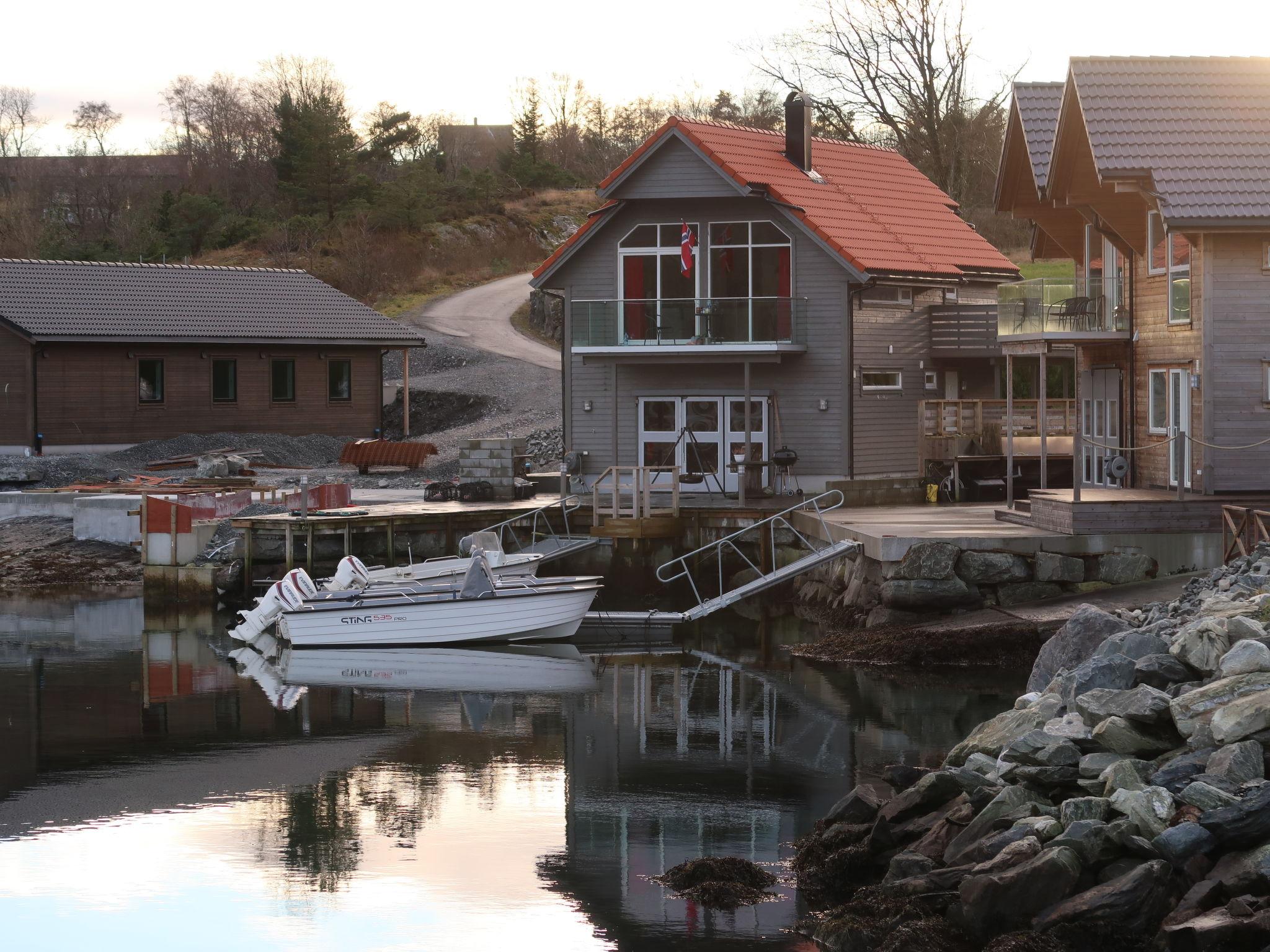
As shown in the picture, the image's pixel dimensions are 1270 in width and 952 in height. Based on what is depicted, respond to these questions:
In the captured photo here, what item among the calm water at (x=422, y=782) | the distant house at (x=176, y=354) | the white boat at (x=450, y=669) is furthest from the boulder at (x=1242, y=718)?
the distant house at (x=176, y=354)

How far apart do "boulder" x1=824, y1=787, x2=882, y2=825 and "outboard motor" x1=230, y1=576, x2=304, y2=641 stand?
12.5 metres

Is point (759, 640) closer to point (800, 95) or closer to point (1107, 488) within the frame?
point (1107, 488)

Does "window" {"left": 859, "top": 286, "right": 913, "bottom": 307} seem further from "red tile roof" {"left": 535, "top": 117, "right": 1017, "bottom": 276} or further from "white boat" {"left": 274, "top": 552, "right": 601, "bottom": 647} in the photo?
"white boat" {"left": 274, "top": 552, "right": 601, "bottom": 647}

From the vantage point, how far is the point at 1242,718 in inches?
460

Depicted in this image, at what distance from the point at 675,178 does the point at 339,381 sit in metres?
17.5

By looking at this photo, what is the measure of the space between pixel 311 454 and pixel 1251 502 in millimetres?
25178

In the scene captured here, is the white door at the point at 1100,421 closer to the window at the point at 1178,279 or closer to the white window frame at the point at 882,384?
the window at the point at 1178,279

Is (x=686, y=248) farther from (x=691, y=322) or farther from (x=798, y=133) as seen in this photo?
(x=798, y=133)

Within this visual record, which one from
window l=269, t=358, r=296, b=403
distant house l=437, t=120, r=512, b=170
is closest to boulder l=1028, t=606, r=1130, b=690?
window l=269, t=358, r=296, b=403

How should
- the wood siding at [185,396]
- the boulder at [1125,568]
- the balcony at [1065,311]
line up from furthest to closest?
the wood siding at [185,396]
the balcony at [1065,311]
the boulder at [1125,568]

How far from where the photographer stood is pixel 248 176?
80250 mm

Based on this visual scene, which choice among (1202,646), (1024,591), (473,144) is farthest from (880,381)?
(473,144)

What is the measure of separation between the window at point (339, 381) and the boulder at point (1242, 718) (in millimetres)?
34448

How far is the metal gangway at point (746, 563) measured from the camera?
23828mm
